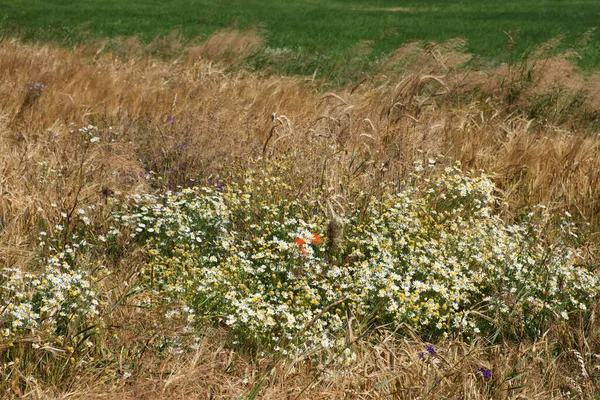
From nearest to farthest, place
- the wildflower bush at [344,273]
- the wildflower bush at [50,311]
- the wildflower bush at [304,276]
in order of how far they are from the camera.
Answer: the wildflower bush at [50,311] < the wildflower bush at [304,276] < the wildflower bush at [344,273]

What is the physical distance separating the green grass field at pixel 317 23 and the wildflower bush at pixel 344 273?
5.98m

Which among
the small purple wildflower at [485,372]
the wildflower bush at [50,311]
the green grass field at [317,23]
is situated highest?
the wildflower bush at [50,311]

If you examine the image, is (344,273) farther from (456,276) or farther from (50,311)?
(50,311)

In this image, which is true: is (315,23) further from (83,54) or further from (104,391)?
(104,391)

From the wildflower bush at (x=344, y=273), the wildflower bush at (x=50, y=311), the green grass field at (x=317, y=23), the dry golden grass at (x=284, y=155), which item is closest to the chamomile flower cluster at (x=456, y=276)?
the wildflower bush at (x=344, y=273)

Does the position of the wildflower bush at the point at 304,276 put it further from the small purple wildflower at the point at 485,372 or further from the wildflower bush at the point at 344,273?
the small purple wildflower at the point at 485,372

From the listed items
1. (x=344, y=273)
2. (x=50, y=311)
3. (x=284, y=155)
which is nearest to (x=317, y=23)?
(x=284, y=155)

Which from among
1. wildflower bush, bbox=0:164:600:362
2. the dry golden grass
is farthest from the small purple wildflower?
wildflower bush, bbox=0:164:600:362

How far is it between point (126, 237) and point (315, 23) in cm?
1836

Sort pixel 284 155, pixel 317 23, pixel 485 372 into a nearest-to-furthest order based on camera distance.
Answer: pixel 485 372
pixel 284 155
pixel 317 23

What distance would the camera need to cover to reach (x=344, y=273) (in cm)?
368

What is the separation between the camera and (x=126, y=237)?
3982 mm

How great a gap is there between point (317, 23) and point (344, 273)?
18.6m

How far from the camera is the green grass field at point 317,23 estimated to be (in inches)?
533
